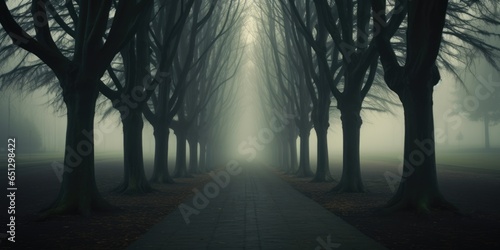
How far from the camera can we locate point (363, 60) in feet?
49.0

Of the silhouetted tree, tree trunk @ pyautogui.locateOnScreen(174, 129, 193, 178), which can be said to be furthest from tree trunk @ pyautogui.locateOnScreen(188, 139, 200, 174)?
the silhouetted tree

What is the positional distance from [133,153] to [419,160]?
32.7 ft

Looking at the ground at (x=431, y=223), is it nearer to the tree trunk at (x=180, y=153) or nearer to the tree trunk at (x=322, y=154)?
the tree trunk at (x=322, y=154)

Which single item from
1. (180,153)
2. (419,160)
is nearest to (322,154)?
(180,153)

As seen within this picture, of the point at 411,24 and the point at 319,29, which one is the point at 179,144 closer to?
the point at 319,29

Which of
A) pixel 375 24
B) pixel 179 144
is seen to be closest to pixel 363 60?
pixel 375 24

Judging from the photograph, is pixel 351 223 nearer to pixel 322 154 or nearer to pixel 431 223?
pixel 431 223

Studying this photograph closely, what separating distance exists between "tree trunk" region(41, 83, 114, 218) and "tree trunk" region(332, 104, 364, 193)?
9.05 meters

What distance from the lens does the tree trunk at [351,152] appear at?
16.8 m

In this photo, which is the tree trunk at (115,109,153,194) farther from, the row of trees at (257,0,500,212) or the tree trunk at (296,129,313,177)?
the tree trunk at (296,129,313,177)

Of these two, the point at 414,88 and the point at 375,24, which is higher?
the point at 375,24

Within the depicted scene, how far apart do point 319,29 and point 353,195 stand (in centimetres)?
740

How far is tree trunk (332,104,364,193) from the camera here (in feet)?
55.2

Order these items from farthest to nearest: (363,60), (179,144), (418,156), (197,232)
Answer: (179,144) → (363,60) → (418,156) → (197,232)
